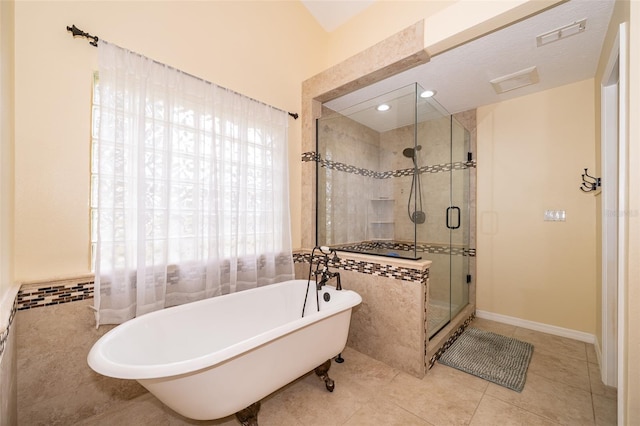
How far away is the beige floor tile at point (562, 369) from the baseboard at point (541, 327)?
52 cm

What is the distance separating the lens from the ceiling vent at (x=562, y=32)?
1712 millimetres

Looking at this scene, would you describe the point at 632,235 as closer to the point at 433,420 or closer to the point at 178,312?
the point at 433,420

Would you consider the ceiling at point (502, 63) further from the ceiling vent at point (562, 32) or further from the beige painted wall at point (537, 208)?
the beige painted wall at point (537, 208)

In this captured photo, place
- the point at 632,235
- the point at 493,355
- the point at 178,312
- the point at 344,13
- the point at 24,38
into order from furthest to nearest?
the point at 344,13 < the point at 493,355 < the point at 178,312 < the point at 24,38 < the point at 632,235

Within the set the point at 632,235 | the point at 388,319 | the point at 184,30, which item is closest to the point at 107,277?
the point at 184,30

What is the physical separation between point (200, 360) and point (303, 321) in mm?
554

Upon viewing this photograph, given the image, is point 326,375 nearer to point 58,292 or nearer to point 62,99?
Result: point 58,292

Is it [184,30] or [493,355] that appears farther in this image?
[493,355]

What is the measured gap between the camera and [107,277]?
1461mm

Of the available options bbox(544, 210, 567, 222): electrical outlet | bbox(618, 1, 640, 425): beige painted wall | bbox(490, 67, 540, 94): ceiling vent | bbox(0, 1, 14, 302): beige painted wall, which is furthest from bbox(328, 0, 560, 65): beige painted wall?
bbox(0, 1, 14, 302): beige painted wall

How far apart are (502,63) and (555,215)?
1.62m

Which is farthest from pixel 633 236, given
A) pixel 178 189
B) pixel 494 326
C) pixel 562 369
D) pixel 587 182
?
pixel 178 189

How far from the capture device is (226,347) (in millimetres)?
1478

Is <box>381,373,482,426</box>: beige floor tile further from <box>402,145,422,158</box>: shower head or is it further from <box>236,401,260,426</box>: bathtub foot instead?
<box>402,145,422,158</box>: shower head
